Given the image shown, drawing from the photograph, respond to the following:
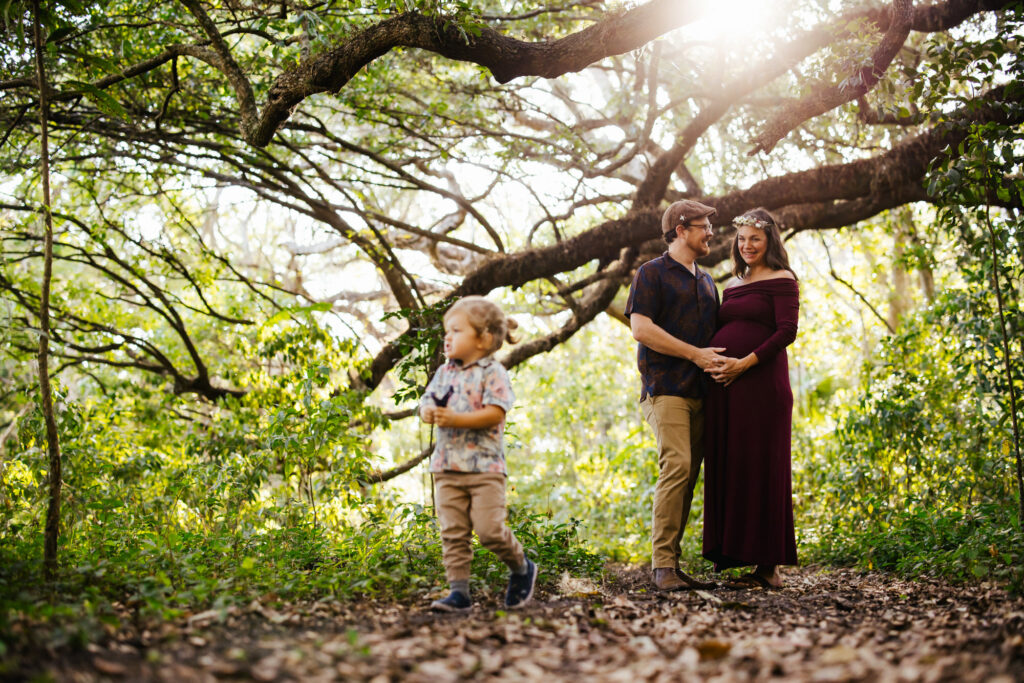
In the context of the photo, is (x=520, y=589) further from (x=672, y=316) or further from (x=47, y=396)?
(x=47, y=396)

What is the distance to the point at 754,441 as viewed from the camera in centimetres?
418

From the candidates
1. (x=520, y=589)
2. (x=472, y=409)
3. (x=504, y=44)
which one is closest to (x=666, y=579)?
(x=520, y=589)

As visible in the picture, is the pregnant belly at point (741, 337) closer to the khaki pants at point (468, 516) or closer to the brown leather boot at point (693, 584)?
the brown leather boot at point (693, 584)

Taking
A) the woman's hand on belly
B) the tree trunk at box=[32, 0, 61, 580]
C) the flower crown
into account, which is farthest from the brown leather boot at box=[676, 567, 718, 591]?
the tree trunk at box=[32, 0, 61, 580]

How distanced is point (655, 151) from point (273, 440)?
560 centimetres

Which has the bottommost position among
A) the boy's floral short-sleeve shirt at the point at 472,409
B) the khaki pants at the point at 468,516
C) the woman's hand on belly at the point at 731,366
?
the khaki pants at the point at 468,516

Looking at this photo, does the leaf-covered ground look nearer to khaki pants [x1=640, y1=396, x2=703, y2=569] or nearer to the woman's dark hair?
khaki pants [x1=640, y1=396, x2=703, y2=569]

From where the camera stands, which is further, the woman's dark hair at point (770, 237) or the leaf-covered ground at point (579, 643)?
the woman's dark hair at point (770, 237)

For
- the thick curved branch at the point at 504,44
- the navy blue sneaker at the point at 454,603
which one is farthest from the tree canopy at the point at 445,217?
the navy blue sneaker at the point at 454,603

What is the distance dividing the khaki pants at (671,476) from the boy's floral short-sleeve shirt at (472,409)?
1246 millimetres

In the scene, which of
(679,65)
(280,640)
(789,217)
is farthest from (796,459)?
(280,640)

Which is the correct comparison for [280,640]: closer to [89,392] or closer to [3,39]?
[3,39]

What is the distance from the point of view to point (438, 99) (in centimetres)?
852

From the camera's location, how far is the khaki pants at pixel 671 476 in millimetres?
4176
